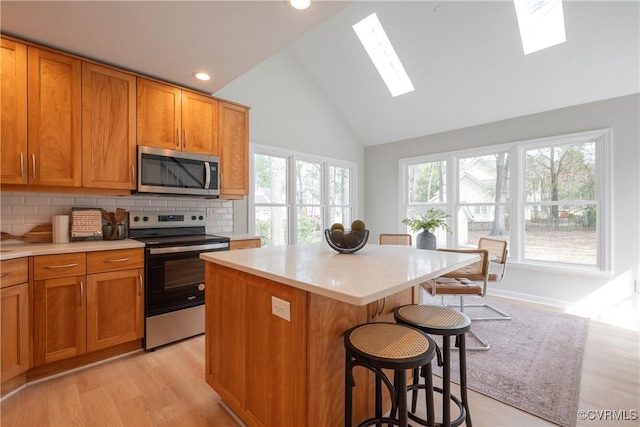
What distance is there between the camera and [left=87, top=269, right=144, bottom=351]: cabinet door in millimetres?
2188

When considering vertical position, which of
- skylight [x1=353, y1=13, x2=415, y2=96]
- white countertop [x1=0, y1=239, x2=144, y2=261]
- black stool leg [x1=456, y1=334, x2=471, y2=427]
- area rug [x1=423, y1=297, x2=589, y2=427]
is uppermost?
skylight [x1=353, y1=13, x2=415, y2=96]

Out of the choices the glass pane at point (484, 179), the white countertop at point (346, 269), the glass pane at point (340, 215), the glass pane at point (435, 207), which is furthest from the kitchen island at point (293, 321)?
the glass pane at point (340, 215)

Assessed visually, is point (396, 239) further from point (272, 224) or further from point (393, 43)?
point (393, 43)

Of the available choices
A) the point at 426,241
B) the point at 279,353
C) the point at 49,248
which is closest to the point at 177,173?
the point at 49,248

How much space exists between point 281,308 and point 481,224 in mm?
4057

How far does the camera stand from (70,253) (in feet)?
6.86

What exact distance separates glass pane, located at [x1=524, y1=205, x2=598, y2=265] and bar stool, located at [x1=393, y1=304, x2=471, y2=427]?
319 centimetres

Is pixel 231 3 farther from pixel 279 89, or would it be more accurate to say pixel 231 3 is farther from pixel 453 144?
pixel 453 144

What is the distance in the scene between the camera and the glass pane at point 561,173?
3.54 m

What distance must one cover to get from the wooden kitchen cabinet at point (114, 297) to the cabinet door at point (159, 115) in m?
1.06

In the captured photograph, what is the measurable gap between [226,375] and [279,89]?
369cm

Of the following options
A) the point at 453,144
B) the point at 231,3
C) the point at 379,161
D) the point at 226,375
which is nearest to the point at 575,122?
the point at 453,144

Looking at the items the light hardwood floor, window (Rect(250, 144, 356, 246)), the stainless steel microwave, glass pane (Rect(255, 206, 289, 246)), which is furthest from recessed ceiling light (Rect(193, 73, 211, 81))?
the light hardwood floor

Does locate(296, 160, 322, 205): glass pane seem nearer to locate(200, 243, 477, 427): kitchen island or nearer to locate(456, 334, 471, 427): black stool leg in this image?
locate(200, 243, 477, 427): kitchen island
